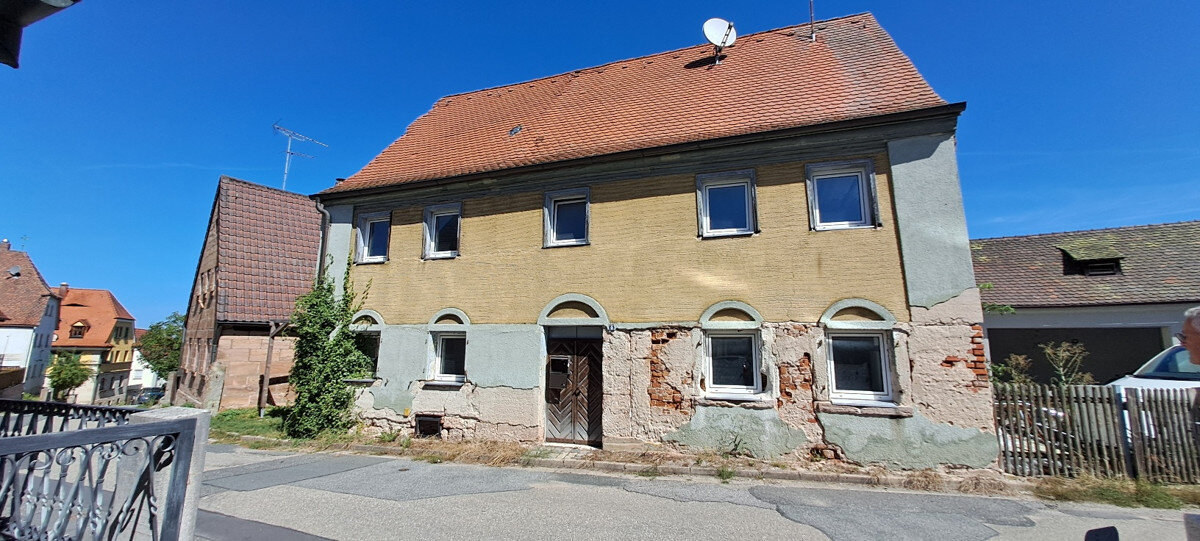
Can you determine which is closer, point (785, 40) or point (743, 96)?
point (743, 96)

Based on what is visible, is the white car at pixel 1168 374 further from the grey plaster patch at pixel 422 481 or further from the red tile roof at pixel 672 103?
the grey plaster patch at pixel 422 481

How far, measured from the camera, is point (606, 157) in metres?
9.23

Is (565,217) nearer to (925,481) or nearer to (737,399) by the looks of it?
(737,399)

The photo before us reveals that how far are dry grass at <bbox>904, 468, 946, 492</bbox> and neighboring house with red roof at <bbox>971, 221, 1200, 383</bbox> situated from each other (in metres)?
9.24

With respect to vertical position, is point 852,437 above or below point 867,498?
above

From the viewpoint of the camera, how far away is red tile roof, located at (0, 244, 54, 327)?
32781mm

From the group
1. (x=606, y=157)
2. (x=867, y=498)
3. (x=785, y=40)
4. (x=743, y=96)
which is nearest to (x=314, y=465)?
(x=606, y=157)

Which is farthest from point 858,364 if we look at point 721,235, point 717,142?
point 717,142

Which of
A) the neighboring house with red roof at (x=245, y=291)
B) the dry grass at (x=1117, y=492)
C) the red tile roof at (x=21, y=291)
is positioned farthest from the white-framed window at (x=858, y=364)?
the red tile roof at (x=21, y=291)

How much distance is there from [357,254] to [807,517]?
1014 cm

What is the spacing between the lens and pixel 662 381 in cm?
840

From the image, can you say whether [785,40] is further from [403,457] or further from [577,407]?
[403,457]

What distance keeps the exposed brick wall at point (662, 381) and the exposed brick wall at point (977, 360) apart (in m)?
4.02

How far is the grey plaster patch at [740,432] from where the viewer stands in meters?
7.70
